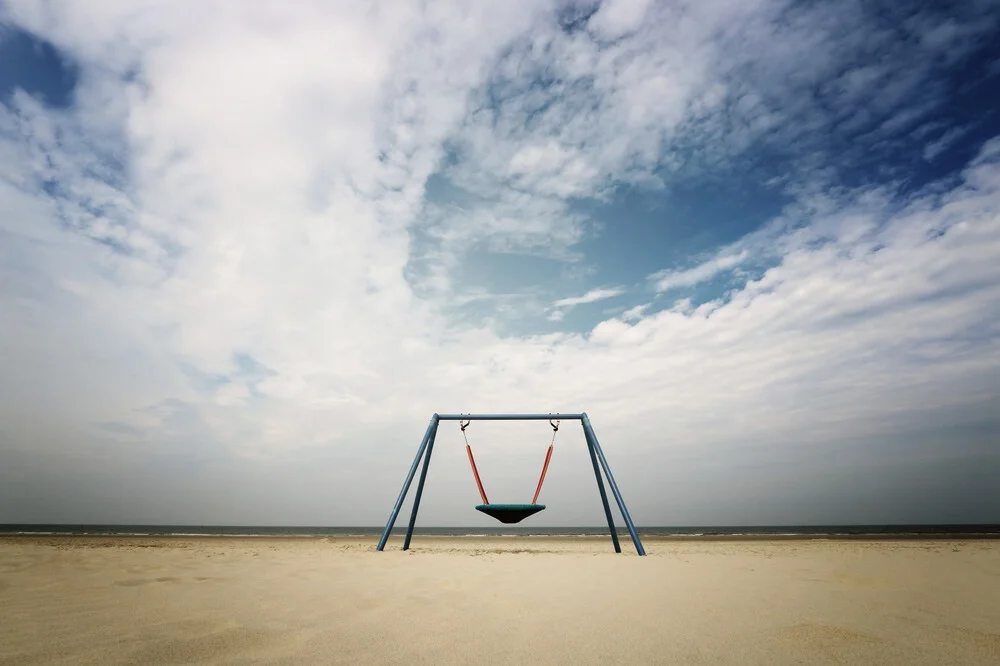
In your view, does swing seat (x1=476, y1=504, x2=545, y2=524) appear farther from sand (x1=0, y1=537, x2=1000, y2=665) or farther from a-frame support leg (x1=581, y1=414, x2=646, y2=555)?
sand (x1=0, y1=537, x2=1000, y2=665)

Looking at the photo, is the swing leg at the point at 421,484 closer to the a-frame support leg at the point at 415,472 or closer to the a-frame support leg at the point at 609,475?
the a-frame support leg at the point at 415,472

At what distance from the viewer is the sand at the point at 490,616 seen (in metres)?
3.40

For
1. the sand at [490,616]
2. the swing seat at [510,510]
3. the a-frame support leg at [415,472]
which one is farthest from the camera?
the a-frame support leg at [415,472]

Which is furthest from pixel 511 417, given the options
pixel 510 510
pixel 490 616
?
pixel 490 616

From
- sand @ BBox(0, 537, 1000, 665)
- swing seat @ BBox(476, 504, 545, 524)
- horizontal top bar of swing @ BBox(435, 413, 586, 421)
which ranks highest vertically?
horizontal top bar of swing @ BBox(435, 413, 586, 421)

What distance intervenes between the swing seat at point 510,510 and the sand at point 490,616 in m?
4.08

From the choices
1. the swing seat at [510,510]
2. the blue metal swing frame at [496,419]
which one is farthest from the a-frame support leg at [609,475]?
the swing seat at [510,510]

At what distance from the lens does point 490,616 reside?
4512 mm

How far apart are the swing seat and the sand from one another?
161 inches

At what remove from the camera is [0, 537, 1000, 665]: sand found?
3.40 meters

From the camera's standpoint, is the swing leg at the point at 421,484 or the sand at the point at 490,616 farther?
the swing leg at the point at 421,484

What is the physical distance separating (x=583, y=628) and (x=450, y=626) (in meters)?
1.17

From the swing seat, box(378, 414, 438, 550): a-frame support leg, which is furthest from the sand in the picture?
box(378, 414, 438, 550): a-frame support leg

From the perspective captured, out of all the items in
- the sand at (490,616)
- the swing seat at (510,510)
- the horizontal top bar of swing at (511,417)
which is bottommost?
the sand at (490,616)
